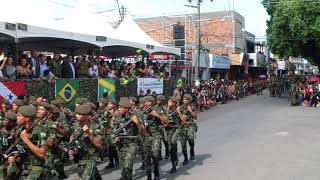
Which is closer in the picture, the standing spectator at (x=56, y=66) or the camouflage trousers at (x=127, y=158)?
the camouflage trousers at (x=127, y=158)

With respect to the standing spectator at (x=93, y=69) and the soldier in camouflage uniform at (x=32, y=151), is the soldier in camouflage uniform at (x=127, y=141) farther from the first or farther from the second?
the standing spectator at (x=93, y=69)

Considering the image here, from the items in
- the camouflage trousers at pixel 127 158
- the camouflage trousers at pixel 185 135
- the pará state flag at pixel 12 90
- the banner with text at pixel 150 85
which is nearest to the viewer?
the camouflage trousers at pixel 127 158

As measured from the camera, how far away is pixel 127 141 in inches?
330

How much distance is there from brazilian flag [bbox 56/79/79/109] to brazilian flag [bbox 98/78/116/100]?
4.91ft

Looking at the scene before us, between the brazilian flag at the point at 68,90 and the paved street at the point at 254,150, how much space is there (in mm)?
3581

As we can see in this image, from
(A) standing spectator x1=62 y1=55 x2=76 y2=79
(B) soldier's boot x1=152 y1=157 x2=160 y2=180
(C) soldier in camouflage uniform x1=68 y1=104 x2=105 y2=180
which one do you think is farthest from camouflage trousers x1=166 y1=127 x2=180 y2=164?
(A) standing spectator x1=62 y1=55 x2=76 y2=79

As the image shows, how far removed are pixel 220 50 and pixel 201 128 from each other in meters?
34.2

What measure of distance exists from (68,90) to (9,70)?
7.86ft

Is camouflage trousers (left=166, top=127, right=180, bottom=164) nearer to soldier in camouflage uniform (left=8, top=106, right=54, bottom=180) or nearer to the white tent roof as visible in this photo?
soldier in camouflage uniform (left=8, top=106, right=54, bottom=180)

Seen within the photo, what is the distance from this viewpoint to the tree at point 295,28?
3097 centimetres

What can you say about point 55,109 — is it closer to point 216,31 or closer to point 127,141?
point 127,141

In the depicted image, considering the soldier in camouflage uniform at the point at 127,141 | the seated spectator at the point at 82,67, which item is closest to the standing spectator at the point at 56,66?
the seated spectator at the point at 82,67

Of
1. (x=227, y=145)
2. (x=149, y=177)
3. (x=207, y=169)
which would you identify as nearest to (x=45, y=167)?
(x=149, y=177)

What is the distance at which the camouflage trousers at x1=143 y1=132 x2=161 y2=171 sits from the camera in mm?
9273
